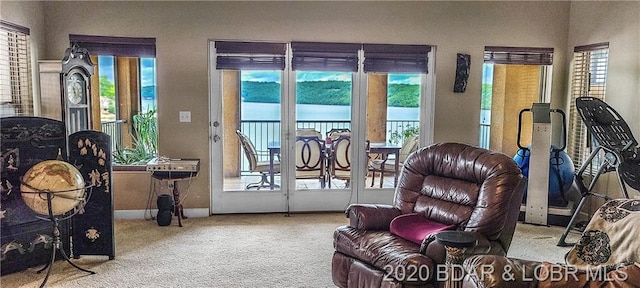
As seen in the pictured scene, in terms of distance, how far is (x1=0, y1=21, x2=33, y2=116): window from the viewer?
416 centimetres

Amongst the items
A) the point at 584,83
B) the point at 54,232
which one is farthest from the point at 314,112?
the point at 584,83

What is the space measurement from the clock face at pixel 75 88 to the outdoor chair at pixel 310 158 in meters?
2.31

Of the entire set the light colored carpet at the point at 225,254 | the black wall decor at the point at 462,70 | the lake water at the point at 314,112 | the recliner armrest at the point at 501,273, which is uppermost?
the black wall decor at the point at 462,70

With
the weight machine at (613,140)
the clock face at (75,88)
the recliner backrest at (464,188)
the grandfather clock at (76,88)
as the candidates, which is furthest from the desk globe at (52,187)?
the weight machine at (613,140)

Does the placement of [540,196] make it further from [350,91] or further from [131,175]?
[131,175]

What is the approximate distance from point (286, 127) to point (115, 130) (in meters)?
1.91

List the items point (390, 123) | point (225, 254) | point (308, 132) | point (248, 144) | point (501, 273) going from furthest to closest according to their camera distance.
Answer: point (390, 123) < point (308, 132) < point (248, 144) < point (225, 254) < point (501, 273)

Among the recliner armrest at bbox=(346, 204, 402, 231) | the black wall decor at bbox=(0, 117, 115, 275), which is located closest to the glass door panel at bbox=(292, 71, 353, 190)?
the recliner armrest at bbox=(346, 204, 402, 231)

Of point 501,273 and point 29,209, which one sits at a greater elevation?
point 501,273

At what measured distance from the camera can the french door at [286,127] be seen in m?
5.27

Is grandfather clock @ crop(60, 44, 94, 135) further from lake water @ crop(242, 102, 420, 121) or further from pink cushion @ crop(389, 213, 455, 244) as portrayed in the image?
pink cushion @ crop(389, 213, 455, 244)

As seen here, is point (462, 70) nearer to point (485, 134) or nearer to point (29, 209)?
point (485, 134)

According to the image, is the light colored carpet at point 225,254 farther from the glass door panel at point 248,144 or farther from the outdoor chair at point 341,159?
the outdoor chair at point 341,159

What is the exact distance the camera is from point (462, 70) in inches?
213
